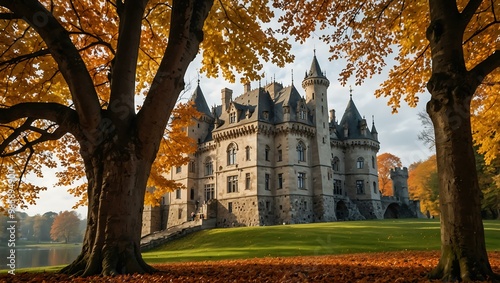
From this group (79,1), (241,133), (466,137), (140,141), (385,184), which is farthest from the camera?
(385,184)

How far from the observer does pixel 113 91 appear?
302 inches

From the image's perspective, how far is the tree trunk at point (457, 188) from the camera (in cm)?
564

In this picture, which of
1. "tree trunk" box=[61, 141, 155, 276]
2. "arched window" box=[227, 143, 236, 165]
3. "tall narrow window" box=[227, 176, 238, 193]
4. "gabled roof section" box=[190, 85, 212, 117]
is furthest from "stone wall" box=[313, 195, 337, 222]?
"tree trunk" box=[61, 141, 155, 276]

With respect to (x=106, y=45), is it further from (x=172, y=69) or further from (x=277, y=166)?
(x=277, y=166)

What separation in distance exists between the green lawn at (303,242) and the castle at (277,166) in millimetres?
10425

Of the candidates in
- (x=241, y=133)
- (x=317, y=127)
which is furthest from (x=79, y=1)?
(x=317, y=127)

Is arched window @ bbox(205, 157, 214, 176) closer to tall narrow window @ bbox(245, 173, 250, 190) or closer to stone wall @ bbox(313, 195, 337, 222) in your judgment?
tall narrow window @ bbox(245, 173, 250, 190)

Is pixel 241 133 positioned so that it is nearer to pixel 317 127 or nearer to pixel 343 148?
pixel 317 127

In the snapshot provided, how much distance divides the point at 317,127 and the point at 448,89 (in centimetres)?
4116

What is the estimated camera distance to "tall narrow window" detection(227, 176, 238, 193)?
45319 mm

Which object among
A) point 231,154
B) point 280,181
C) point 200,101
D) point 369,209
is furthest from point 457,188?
point 200,101

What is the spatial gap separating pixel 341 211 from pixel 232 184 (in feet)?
50.5

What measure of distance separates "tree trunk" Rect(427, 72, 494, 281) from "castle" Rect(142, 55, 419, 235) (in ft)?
120

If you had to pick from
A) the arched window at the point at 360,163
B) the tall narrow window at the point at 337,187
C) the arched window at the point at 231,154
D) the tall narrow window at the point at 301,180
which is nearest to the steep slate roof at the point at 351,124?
the arched window at the point at 360,163
